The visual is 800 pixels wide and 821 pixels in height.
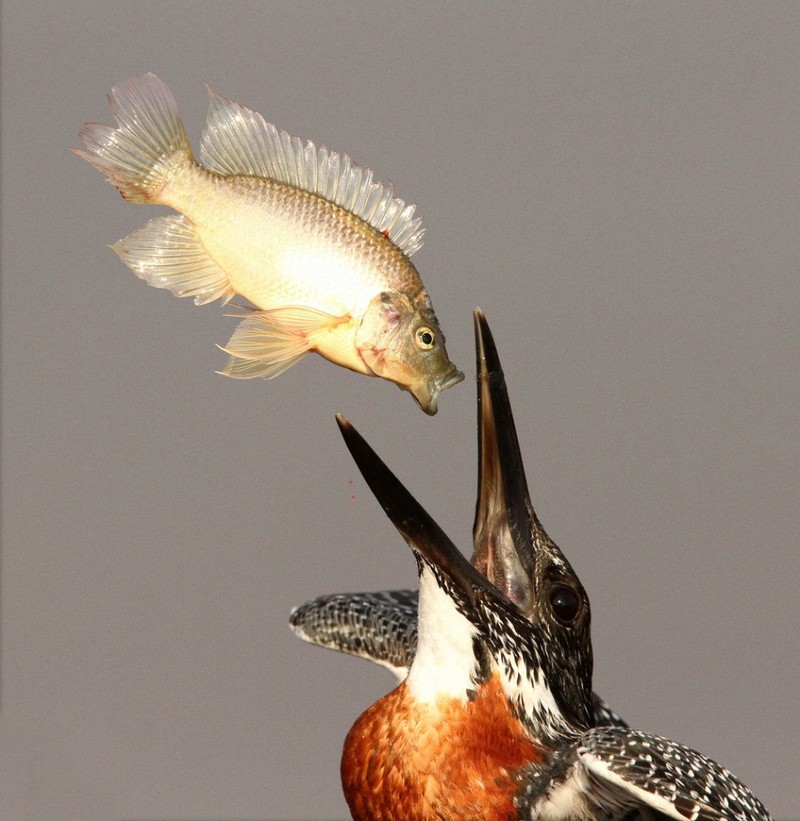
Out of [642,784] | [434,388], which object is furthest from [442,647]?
[434,388]

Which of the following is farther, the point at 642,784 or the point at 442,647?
the point at 442,647

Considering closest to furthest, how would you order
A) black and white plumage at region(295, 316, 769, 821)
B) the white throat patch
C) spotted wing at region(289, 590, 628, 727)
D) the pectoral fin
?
the pectoral fin → black and white plumage at region(295, 316, 769, 821) → the white throat patch → spotted wing at region(289, 590, 628, 727)

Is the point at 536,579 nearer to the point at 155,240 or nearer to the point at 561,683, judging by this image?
the point at 561,683

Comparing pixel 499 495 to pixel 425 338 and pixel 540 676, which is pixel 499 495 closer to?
pixel 540 676

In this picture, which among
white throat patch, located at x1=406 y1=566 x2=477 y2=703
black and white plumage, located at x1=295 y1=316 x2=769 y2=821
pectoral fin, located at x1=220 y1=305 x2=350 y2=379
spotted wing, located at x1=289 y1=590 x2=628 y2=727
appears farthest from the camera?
spotted wing, located at x1=289 y1=590 x2=628 y2=727

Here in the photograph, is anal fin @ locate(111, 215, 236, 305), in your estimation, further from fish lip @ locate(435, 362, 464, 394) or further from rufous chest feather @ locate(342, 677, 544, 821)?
rufous chest feather @ locate(342, 677, 544, 821)

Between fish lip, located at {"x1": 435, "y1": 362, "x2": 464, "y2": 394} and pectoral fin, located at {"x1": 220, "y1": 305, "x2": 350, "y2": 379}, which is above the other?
fish lip, located at {"x1": 435, "y1": 362, "x2": 464, "y2": 394}

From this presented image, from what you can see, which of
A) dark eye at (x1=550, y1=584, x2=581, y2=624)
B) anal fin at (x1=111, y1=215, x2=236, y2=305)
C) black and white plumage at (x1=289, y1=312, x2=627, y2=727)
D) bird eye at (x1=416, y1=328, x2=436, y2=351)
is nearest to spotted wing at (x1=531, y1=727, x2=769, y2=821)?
dark eye at (x1=550, y1=584, x2=581, y2=624)

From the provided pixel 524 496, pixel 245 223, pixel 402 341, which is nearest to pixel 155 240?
pixel 245 223
